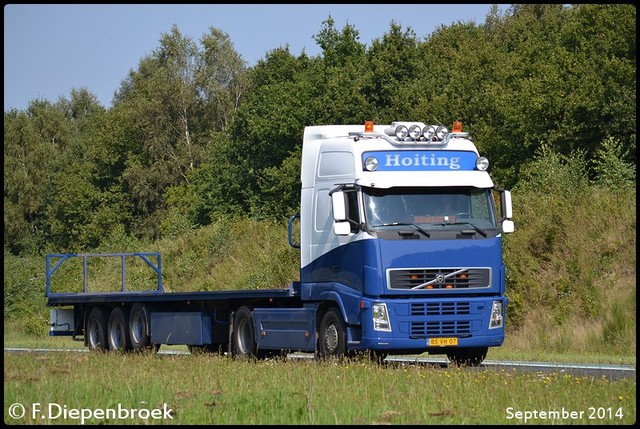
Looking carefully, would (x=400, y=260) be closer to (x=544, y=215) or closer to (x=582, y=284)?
(x=582, y=284)

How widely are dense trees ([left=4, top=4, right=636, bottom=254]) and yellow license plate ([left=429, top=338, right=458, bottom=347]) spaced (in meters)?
16.2

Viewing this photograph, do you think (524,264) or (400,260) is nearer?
(400,260)

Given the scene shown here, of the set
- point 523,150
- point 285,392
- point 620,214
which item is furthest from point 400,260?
point 523,150

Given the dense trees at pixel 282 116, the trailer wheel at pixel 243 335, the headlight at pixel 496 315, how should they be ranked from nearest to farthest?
the headlight at pixel 496 315, the trailer wheel at pixel 243 335, the dense trees at pixel 282 116

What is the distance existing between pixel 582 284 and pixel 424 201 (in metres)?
10.3

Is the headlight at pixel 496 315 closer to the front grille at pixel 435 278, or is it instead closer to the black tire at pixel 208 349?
the front grille at pixel 435 278

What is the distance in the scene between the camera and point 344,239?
63.7ft

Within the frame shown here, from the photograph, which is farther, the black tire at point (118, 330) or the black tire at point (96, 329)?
the black tire at point (96, 329)

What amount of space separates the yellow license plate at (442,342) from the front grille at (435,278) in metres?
0.80

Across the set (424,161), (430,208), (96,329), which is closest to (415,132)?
(424,161)

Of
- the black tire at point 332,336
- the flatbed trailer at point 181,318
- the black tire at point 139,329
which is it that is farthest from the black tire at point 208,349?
the black tire at point 332,336

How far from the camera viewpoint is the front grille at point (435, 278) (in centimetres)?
1883

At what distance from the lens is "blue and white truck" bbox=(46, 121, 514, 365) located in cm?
1884

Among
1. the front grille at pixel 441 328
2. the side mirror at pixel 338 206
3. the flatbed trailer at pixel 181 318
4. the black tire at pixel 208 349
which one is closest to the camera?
the side mirror at pixel 338 206
